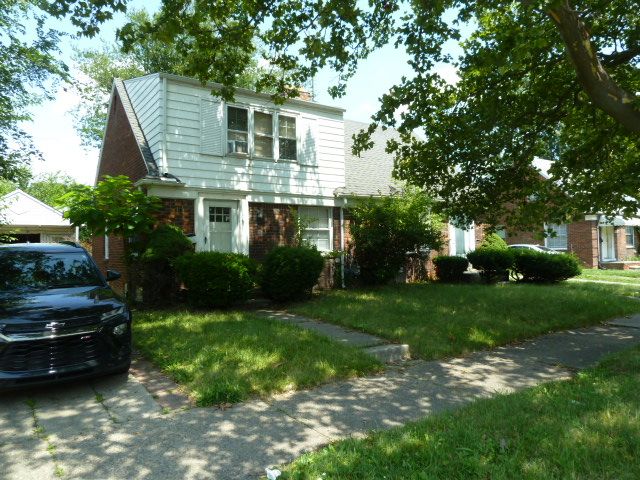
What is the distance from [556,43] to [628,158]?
10.3ft

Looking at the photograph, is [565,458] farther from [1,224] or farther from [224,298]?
[1,224]

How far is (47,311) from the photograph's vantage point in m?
4.97

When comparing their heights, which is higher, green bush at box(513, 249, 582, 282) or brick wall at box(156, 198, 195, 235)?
brick wall at box(156, 198, 195, 235)

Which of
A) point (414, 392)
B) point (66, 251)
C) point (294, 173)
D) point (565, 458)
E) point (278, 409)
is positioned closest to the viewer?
point (565, 458)

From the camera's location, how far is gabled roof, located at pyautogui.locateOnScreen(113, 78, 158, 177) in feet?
37.2

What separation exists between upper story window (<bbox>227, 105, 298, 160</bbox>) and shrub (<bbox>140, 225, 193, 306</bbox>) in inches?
125

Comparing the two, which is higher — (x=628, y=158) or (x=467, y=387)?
(x=628, y=158)

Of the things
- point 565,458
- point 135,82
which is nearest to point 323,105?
point 135,82

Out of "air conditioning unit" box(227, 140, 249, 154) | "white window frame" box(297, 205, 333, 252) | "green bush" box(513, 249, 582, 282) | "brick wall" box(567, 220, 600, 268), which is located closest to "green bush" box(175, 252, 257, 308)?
"air conditioning unit" box(227, 140, 249, 154)

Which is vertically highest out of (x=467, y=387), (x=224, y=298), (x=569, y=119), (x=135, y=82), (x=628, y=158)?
(x=135, y=82)

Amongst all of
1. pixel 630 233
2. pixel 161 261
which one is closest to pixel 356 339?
pixel 161 261

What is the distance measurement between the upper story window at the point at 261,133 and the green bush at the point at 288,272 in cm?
346

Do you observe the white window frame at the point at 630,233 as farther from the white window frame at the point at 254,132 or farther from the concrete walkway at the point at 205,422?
the concrete walkway at the point at 205,422

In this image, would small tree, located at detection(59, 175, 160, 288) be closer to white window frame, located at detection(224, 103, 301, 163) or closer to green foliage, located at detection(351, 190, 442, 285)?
white window frame, located at detection(224, 103, 301, 163)
